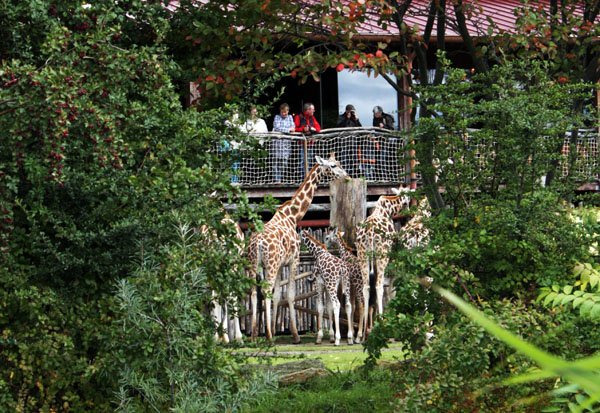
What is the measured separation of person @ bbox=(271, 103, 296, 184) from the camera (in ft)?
49.3

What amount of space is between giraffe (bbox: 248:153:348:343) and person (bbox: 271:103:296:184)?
8.31 ft

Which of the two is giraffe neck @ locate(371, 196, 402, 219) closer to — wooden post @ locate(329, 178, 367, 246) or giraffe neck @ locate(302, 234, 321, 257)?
wooden post @ locate(329, 178, 367, 246)

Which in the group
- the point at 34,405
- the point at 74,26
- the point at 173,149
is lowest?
the point at 34,405

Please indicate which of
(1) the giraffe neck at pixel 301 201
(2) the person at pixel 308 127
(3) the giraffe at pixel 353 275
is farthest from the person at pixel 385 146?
(3) the giraffe at pixel 353 275

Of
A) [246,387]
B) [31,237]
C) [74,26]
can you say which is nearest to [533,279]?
[246,387]

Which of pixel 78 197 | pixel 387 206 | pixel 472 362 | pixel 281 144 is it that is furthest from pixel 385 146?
pixel 472 362

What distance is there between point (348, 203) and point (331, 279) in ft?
4.32

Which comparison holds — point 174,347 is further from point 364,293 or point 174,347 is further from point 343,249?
point 343,249

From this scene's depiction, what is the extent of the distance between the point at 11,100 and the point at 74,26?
1.53m

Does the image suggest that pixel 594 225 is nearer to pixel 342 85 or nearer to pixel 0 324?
pixel 0 324

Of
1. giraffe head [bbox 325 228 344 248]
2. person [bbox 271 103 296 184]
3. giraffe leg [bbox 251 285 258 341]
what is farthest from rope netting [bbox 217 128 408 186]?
giraffe leg [bbox 251 285 258 341]

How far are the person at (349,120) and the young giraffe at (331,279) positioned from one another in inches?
174

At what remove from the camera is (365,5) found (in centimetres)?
697

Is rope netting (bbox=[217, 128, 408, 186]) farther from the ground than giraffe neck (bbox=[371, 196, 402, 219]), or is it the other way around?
rope netting (bbox=[217, 128, 408, 186])
